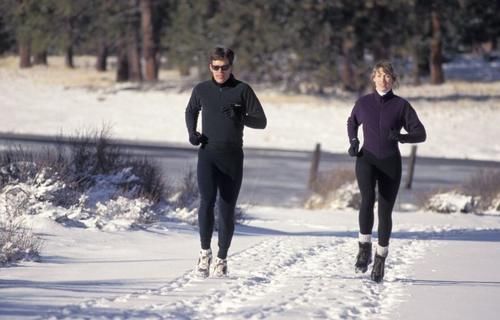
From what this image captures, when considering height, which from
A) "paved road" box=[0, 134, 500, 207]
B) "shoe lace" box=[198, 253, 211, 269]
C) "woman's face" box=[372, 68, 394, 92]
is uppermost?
"woman's face" box=[372, 68, 394, 92]

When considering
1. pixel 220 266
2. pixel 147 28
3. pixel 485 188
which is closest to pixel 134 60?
pixel 147 28

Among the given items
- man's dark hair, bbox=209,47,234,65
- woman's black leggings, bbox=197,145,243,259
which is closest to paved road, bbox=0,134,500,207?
woman's black leggings, bbox=197,145,243,259

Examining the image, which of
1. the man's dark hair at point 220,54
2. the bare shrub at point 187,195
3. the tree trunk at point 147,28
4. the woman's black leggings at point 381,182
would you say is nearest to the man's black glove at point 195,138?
the man's dark hair at point 220,54

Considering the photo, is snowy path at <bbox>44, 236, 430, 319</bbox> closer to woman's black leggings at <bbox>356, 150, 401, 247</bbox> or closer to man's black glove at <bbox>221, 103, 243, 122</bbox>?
woman's black leggings at <bbox>356, 150, 401, 247</bbox>

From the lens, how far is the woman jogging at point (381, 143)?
365 inches

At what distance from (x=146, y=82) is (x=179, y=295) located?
42450 millimetres

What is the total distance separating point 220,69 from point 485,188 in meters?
12.1

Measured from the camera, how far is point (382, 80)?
9297 mm

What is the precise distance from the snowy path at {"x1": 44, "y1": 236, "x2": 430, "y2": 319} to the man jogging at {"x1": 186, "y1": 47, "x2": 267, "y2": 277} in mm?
387

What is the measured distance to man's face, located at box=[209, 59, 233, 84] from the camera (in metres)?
8.94

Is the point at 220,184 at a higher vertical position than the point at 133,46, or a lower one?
lower

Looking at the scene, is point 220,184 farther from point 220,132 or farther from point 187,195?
point 187,195

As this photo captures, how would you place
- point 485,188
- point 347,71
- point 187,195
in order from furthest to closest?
point 347,71 → point 485,188 → point 187,195

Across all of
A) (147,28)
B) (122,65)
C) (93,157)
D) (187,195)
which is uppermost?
(147,28)
